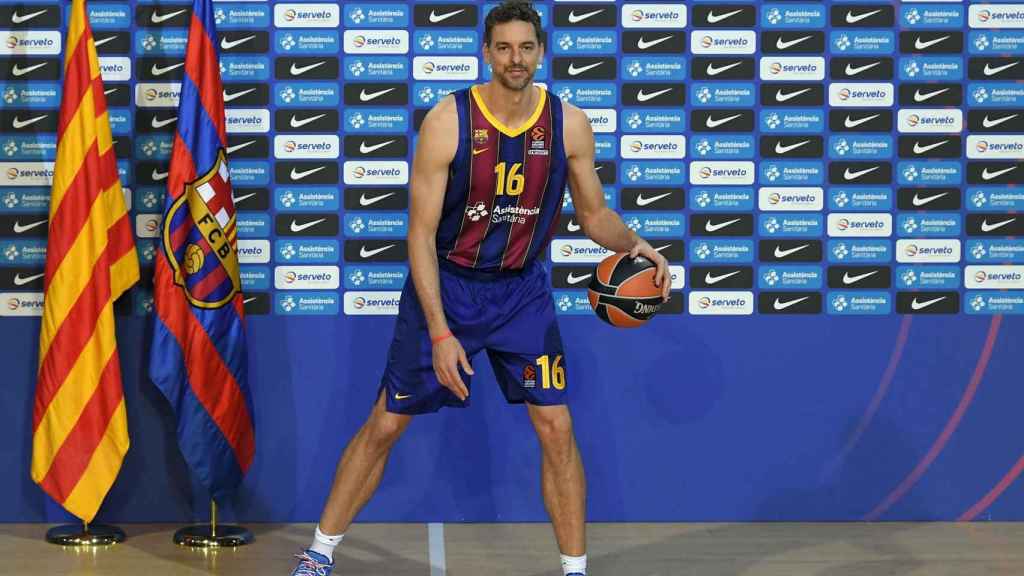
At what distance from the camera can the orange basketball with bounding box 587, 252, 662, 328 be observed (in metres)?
4.13

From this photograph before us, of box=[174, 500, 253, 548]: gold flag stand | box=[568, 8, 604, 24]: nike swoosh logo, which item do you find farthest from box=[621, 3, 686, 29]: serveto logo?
box=[174, 500, 253, 548]: gold flag stand

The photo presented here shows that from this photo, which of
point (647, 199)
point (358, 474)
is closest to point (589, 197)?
point (647, 199)

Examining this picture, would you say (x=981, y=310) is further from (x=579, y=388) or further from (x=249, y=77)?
(x=249, y=77)

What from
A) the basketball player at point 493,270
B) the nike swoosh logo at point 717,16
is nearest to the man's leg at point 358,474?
the basketball player at point 493,270

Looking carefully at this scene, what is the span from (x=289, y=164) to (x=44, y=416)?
124cm

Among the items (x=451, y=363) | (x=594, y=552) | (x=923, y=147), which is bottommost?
(x=594, y=552)

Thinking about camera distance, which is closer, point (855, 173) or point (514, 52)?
point (514, 52)

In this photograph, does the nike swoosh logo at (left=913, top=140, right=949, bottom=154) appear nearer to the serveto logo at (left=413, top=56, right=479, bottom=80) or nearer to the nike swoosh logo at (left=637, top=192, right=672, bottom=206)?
the nike swoosh logo at (left=637, top=192, right=672, bottom=206)

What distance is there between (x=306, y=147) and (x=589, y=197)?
1348 mm

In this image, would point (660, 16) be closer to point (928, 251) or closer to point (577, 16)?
point (577, 16)

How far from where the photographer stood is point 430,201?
159 inches

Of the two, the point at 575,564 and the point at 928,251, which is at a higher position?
the point at 928,251

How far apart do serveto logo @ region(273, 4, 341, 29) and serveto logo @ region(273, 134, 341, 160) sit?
1.32 ft

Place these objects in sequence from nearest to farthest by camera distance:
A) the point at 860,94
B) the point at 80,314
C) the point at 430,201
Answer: the point at 430,201 → the point at 80,314 → the point at 860,94
